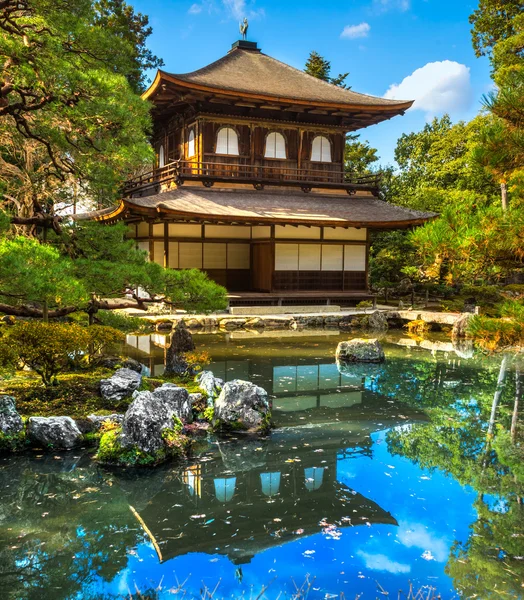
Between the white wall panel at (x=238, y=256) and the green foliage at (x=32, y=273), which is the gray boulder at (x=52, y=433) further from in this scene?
the white wall panel at (x=238, y=256)

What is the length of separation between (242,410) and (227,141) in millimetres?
15404

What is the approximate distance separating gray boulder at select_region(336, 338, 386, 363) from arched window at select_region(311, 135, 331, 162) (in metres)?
11.8

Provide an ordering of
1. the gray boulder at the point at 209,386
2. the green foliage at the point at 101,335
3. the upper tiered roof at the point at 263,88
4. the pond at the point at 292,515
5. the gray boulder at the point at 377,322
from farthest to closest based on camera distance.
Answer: the upper tiered roof at the point at 263,88, the gray boulder at the point at 377,322, the green foliage at the point at 101,335, the gray boulder at the point at 209,386, the pond at the point at 292,515

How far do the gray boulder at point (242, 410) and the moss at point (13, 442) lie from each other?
2.44m

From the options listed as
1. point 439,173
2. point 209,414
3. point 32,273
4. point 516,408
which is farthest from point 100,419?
point 439,173

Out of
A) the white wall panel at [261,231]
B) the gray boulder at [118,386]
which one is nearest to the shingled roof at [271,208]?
the white wall panel at [261,231]

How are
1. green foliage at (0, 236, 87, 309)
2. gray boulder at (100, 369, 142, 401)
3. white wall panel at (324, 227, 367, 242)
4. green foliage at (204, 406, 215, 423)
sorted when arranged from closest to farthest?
green foliage at (0, 236, 87, 309) < green foliage at (204, 406, 215, 423) < gray boulder at (100, 369, 142, 401) < white wall panel at (324, 227, 367, 242)

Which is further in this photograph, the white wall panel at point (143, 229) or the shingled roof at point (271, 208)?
the white wall panel at point (143, 229)

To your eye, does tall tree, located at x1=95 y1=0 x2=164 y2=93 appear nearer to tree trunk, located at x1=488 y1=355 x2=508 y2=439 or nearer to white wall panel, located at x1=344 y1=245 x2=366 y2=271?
white wall panel, located at x1=344 y1=245 x2=366 y2=271

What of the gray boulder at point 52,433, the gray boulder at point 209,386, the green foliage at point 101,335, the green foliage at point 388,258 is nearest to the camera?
the gray boulder at point 52,433

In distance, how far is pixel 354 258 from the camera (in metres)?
21.9

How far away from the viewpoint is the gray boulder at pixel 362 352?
12.8m

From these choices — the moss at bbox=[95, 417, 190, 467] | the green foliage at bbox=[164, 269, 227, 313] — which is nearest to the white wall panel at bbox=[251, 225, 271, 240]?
the green foliage at bbox=[164, 269, 227, 313]

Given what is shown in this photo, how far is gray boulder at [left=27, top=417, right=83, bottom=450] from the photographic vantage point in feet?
22.4
